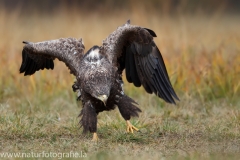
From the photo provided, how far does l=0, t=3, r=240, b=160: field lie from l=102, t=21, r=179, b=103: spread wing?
476mm

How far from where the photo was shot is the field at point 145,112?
6551 millimetres

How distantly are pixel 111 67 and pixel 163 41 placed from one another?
5.12 m

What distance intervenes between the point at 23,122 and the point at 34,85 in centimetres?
202

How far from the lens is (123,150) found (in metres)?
6.39

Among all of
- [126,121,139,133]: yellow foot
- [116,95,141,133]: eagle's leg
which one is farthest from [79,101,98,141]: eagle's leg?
[126,121,139,133]: yellow foot

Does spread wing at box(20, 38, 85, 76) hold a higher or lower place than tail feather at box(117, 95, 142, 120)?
higher

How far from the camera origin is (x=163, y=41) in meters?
12.1

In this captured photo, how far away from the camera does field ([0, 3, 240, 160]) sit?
655 centimetres

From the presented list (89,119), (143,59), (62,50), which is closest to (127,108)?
(89,119)

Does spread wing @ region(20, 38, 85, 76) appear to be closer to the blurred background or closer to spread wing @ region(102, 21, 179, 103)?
spread wing @ region(102, 21, 179, 103)

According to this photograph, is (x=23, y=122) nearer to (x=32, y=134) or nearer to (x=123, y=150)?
(x=32, y=134)

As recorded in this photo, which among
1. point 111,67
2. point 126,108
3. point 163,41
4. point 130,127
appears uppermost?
point 163,41

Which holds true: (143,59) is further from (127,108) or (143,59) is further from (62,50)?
(62,50)

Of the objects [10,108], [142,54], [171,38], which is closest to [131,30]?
[142,54]
